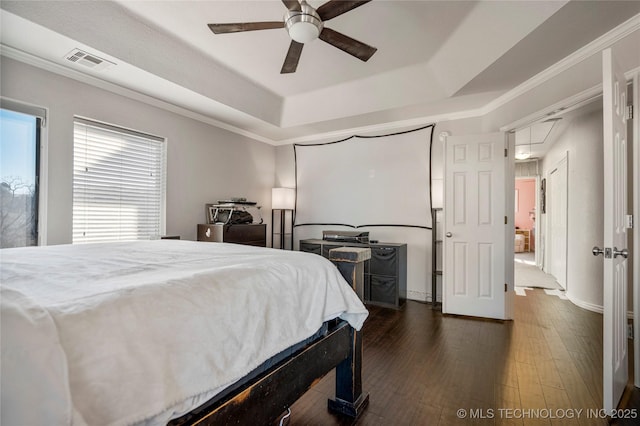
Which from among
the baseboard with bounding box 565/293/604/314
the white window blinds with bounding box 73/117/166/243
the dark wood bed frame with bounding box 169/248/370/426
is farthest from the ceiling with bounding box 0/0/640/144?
the baseboard with bounding box 565/293/604/314

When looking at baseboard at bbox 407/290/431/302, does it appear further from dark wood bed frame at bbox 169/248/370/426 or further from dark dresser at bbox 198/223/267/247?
dark wood bed frame at bbox 169/248/370/426

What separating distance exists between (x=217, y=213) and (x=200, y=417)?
3.22m

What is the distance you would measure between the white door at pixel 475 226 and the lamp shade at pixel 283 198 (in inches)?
96.0

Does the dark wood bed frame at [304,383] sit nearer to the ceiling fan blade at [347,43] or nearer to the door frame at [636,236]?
the ceiling fan blade at [347,43]

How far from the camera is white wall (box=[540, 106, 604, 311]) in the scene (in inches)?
144

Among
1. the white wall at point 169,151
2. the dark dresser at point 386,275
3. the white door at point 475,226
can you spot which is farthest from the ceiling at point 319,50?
the dark dresser at point 386,275

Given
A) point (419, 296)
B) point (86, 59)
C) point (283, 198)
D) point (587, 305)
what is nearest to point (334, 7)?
point (86, 59)

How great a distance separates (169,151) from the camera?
362 cm

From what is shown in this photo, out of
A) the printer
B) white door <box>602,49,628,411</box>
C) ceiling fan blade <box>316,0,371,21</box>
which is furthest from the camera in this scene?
the printer

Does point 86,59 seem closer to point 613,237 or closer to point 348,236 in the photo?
point 348,236

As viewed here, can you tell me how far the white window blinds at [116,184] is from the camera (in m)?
2.88

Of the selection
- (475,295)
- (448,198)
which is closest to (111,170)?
(448,198)

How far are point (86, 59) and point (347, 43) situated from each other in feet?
7.14

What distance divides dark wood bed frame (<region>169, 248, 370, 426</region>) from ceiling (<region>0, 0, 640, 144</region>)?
202 cm
